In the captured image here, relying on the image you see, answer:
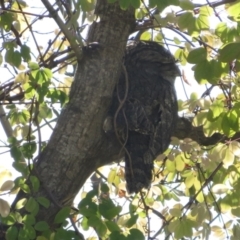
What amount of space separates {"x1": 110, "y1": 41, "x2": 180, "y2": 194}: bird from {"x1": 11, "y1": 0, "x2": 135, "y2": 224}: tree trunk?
0.24 ft

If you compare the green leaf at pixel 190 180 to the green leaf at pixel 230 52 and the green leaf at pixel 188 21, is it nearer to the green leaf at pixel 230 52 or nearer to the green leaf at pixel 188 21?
the green leaf at pixel 188 21

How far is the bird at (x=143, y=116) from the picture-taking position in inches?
103

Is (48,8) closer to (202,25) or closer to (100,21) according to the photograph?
(100,21)

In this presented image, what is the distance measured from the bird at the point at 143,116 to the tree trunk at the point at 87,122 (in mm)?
72

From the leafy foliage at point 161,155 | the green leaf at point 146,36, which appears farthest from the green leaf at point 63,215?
the green leaf at point 146,36

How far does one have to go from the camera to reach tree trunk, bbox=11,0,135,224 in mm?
2385

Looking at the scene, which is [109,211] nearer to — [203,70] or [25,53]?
[203,70]

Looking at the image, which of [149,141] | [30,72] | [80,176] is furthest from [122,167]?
[30,72]

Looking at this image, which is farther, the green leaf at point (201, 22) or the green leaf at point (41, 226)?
the green leaf at point (201, 22)

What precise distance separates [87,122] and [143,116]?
277 millimetres

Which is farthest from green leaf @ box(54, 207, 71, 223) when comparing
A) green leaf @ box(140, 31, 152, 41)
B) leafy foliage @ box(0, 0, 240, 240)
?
green leaf @ box(140, 31, 152, 41)

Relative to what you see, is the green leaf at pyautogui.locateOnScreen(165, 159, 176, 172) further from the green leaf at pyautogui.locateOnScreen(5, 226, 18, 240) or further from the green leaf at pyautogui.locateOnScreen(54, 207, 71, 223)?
the green leaf at pyautogui.locateOnScreen(5, 226, 18, 240)

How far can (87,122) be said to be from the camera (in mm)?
2473

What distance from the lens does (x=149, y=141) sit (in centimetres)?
269
